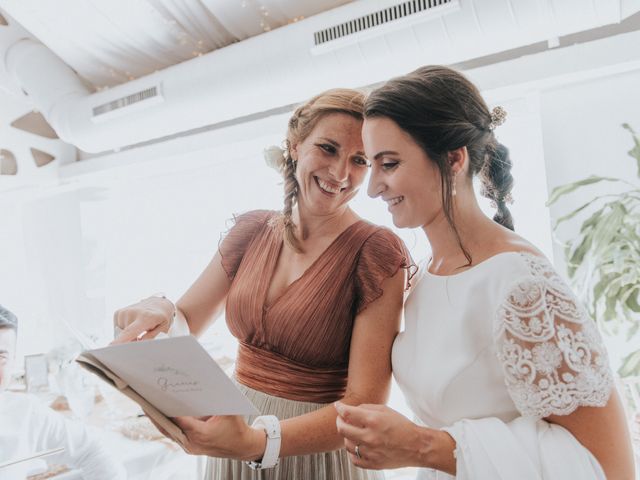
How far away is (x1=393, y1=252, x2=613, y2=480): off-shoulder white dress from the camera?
92cm

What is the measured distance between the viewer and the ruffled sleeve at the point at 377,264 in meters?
1.25

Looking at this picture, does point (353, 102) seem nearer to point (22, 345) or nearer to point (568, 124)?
point (568, 124)

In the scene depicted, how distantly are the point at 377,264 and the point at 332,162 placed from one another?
26 centimetres

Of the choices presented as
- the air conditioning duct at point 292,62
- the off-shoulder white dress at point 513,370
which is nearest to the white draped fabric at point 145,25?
the air conditioning duct at point 292,62

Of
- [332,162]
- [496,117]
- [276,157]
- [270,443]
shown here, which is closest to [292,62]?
[276,157]

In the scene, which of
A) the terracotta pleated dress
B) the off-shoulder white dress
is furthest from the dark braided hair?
the terracotta pleated dress

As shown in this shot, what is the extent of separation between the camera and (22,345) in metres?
4.47

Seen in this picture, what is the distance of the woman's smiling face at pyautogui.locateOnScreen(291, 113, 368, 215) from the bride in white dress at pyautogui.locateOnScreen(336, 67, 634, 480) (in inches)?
6.1

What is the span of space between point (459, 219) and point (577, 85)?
6.36 ft

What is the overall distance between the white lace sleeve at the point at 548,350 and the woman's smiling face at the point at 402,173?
0.26 meters

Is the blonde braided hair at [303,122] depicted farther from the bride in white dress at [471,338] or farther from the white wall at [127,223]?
the white wall at [127,223]

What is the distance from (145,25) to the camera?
3699 mm

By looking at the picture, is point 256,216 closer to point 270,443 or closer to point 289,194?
point 289,194

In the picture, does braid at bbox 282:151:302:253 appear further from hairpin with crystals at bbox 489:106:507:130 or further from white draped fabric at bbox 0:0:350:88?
white draped fabric at bbox 0:0:350:88
